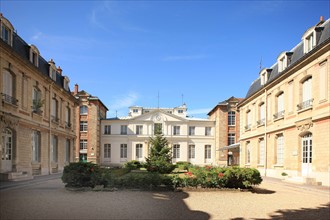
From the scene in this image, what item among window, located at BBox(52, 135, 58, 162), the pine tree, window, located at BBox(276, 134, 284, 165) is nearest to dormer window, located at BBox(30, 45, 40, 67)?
window, located at BBox(52, 135, 58, 162)

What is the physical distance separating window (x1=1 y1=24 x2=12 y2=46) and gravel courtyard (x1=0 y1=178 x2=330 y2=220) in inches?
386

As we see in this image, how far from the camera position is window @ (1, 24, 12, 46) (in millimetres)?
16003

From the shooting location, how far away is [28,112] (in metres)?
18.5

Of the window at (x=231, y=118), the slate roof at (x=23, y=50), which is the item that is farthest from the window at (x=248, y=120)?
the slate roof at (x=23, y=50)

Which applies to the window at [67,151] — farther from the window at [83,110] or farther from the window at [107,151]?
the window at [107,151]

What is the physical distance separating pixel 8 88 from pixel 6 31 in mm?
3413

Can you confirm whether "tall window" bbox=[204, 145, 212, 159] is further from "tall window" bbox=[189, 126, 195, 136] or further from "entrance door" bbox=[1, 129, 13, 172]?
"entrance door" bbox=[1, 129, 13, 172]

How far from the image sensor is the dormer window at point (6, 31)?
15891 mm

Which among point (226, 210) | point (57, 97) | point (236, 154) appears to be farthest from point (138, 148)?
point (226, 210)

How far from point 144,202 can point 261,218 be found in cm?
365

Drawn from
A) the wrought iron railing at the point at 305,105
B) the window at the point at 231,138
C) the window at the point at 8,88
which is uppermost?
the window at the point at 8,88

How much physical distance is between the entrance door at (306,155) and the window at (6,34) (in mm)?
18994

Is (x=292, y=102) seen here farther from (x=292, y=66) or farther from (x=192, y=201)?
(x=192, y=201)

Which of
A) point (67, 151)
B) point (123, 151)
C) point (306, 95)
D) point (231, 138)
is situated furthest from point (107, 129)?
point (306, 95)
